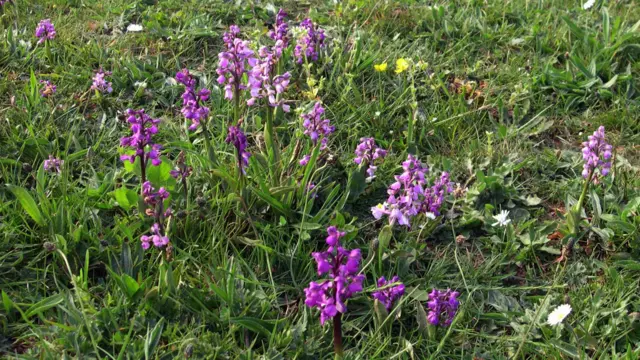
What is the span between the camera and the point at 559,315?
214cm

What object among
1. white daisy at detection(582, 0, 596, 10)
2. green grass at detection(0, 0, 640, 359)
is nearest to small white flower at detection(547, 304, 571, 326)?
green grass at detection(0, 0, 640, 359)

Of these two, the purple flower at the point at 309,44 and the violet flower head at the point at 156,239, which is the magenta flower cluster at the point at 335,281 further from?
the purple flower at the point at 309,44

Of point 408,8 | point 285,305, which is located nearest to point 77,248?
point 285,305

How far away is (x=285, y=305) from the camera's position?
2.29 meters

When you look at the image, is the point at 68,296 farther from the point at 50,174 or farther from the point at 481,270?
the point at 481,270

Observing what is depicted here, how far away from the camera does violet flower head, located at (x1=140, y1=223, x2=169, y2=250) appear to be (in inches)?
87.7

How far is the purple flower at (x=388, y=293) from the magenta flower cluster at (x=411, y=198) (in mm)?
271

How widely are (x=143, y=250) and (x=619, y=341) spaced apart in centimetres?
166

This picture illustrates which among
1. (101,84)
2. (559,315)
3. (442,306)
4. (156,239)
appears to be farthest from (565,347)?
(101,84)

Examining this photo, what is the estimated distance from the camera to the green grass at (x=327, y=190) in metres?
A: 2.13

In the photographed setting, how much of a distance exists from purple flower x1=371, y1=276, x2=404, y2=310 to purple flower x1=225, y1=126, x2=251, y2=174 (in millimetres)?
671

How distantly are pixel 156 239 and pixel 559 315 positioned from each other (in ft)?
4.48

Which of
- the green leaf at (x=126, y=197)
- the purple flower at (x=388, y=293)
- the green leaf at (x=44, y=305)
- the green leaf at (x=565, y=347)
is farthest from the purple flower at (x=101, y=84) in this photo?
the green leaf at (x=565, y=347)

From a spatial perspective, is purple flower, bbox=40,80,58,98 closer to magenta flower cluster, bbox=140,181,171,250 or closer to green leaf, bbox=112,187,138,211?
green leaf, bbox=112,187,138,211
